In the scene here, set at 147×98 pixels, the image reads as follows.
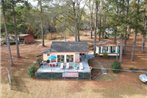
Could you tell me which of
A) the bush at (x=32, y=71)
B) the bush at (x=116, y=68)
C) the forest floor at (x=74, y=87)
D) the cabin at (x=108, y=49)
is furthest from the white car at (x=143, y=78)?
the bush at (x=32, y=71)

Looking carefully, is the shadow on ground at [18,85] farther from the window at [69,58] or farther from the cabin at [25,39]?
the cabin at [25,39]

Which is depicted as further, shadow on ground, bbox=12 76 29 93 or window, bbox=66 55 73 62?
window, bbox=66 55 73 62

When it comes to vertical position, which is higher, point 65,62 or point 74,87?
point 65,62

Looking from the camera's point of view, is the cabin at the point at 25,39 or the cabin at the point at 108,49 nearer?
the cabin at the point at 108,49

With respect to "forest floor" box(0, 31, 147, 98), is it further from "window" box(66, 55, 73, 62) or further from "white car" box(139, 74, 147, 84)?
"window" box(66, 55, 73, 62)

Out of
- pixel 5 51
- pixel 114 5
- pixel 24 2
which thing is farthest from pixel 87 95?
pixel 5 51

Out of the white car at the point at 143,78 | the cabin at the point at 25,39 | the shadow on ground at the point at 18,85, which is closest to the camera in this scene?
the shadow on ground at the point at 18,85

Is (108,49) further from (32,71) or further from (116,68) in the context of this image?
(32,71)

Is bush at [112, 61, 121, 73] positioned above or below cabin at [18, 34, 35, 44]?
below

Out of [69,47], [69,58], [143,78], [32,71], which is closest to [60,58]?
[69,58]

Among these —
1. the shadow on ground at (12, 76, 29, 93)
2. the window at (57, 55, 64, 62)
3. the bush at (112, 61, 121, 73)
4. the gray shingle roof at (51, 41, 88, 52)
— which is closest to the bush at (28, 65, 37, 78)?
the shadow on ground at (12, 76, 29, 93)
